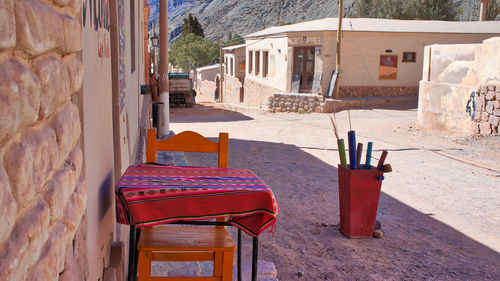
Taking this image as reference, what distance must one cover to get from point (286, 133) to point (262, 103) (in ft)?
41.6

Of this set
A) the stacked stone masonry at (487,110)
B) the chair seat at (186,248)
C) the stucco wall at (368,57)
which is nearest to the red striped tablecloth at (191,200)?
the chair seat at (186,248)

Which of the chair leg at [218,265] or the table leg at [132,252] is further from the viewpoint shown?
the chair leg at [218,265]

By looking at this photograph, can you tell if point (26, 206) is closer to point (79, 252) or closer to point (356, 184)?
point (79, 252)

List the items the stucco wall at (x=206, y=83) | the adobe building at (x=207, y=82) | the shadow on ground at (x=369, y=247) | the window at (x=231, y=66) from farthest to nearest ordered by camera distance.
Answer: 1. the stucco wall at (x=206, y=83)
2. the adobe building at (x=207, y=82)
3. the window at (x=231, y=66)
4. the shadow on ground at (x=369, y=247)

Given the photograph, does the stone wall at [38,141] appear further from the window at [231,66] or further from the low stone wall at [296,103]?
the window at [231,66]

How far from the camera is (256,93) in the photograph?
27.3 meters

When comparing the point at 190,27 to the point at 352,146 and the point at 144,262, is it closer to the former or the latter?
the point at 352,146

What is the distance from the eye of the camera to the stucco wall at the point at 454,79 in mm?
10992

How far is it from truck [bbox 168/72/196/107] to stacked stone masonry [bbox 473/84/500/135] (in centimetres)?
1646

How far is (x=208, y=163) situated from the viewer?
28.6 feet

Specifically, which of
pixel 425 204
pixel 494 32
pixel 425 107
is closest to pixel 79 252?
pixel 425 204

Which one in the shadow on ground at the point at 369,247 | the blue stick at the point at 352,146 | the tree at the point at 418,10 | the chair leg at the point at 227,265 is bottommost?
the shadow on ground at the point at 369,247

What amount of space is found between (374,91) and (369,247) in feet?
57.4

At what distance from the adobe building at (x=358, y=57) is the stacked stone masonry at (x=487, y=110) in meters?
8.45
